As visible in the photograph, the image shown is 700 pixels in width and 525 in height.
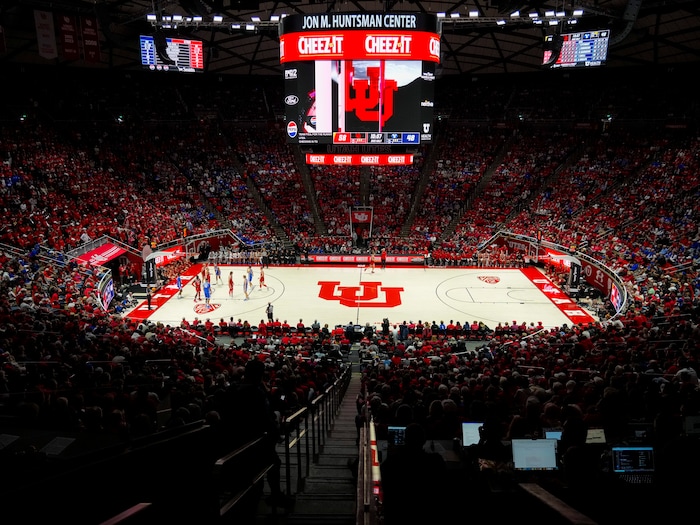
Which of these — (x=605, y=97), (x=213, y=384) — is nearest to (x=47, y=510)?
(x=213, y=384)

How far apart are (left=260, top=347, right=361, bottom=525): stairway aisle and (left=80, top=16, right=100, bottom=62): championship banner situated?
2536 cm

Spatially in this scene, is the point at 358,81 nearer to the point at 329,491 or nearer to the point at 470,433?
the point at 470,433

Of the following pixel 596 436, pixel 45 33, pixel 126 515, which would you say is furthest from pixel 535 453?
pixel 45 33

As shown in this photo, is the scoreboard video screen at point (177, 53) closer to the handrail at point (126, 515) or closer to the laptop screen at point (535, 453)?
the laptop screen at point (535, 453)

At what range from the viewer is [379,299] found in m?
30.3

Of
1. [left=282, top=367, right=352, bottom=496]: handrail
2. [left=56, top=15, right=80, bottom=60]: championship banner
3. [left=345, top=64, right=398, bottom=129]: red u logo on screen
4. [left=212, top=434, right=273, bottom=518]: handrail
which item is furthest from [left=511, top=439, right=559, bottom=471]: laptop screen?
[left=56, top=15, right=80, bottom=60]: championship banner

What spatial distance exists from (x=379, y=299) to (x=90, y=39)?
808 inches

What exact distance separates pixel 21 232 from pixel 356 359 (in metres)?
18.5

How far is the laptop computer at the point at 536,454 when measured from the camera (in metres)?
5.89

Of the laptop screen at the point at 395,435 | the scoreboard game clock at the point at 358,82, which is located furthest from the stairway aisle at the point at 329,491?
the scoreboard game clock at the point at 358,82

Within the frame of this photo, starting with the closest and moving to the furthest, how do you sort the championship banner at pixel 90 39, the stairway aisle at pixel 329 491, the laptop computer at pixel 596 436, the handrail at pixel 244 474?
the handrail at pixel 244 474
the stairway aisle at pixel 329 491
the laptop computer at pixel 596 436
the championship banner at pixel 90 39

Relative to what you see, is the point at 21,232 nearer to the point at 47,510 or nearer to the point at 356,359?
the point at 356,359

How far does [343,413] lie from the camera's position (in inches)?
502

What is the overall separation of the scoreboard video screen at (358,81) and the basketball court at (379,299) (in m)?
8.86
